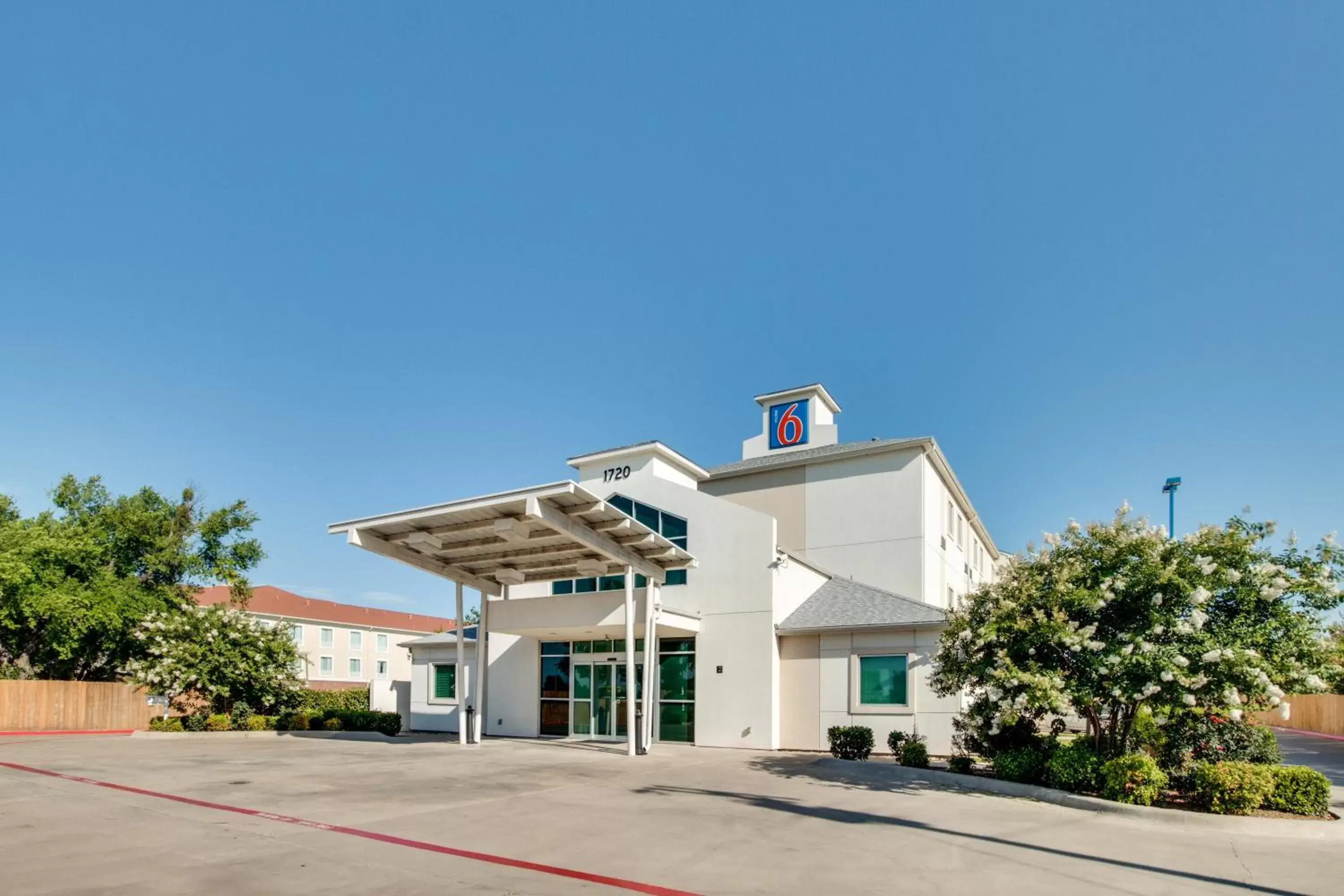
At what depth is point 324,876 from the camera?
27.5 ft

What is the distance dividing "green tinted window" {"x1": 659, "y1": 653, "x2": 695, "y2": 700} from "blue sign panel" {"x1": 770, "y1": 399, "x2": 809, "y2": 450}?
10646mm

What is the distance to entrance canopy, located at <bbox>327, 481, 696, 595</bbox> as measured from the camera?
19375 millimetres

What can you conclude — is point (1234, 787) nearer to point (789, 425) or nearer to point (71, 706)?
point (789, 425)

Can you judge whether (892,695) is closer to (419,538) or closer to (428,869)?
(419,538)

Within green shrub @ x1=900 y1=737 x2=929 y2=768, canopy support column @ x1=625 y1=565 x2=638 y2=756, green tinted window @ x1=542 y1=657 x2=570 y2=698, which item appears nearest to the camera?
green shrub @ x1=900 y1=737 x2=929 y2=768

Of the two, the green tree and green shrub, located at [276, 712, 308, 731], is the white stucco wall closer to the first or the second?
green shrub, located at [276, 712, 308, 731]

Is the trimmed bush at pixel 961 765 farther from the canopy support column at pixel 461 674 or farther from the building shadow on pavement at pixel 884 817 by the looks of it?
the canopy support column at pixel 461 674

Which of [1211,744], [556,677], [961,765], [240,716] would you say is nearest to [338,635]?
[240,716]

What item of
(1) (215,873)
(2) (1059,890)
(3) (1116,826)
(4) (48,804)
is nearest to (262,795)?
(4) (48,804)

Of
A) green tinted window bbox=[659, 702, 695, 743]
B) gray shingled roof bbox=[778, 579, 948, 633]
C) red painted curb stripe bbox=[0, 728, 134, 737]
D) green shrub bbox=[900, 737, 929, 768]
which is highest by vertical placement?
gray shingled roof bbox=[778, 579, 948, 633]

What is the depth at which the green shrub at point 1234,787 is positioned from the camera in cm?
1225

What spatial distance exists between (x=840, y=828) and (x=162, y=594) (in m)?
34.9

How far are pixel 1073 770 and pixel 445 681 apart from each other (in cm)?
2155

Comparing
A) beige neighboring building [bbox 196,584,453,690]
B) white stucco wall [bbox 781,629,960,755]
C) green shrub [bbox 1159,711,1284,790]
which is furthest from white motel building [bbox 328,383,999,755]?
beige neighboring building [bbox 196,584,453,690]
